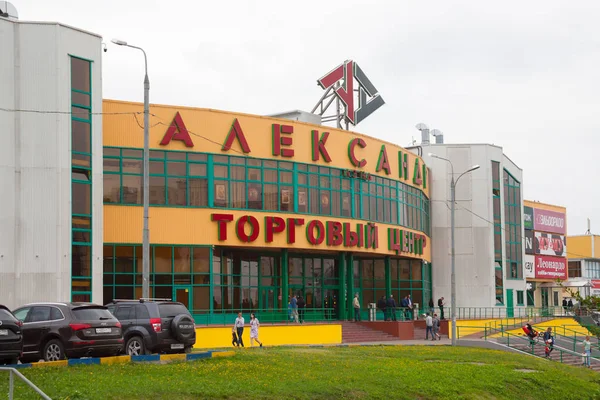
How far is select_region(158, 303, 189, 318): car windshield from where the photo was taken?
2625 cm

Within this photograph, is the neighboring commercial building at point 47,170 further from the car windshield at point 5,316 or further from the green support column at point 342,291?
the green support column at point 342,291

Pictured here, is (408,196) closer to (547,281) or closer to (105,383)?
(547,281)

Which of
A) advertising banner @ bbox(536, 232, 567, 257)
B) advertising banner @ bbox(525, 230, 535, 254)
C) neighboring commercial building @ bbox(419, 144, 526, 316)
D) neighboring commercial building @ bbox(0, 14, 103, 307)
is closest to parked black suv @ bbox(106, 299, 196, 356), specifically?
neighboring commercial building @ bbox(0, 14, 103, 307)

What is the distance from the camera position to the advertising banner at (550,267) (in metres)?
77.9

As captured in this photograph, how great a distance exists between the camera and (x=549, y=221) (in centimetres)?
8069

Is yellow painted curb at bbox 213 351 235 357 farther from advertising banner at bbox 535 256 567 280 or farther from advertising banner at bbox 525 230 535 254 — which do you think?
advertising banner at bbox 535 256 567 280

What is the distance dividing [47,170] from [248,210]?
12.1 meters

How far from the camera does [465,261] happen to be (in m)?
63.9

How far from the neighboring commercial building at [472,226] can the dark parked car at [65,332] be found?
4234 cm

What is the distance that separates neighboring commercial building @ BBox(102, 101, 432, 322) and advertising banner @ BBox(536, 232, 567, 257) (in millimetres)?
26910

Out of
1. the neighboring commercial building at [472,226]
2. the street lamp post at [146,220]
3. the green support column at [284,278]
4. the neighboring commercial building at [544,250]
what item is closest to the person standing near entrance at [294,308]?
the green support column at [284,278]

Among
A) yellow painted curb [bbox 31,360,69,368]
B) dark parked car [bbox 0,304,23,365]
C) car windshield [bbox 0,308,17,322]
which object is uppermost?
car windshield [bbox 0,308,17,322]

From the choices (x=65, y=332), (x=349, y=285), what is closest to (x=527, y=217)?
(x=349, y=285)

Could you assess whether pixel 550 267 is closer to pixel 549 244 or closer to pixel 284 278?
pixel 549 244
